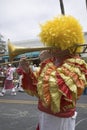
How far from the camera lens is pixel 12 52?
360cm

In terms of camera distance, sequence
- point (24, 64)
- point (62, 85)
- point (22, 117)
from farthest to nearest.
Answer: point (22, 117) < point (24, 64) < point (62, 85)

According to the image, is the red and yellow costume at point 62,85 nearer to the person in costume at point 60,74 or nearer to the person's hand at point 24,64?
the person in costume at point 60,74

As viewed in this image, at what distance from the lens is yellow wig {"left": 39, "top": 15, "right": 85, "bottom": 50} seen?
3.62 m

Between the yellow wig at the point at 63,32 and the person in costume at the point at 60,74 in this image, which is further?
the yellow wig at the point at 63,32

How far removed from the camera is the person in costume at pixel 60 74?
3.51 m

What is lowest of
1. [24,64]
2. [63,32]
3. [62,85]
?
[62,85]

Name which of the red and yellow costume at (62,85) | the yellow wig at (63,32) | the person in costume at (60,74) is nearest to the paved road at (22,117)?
the person in costume at (60,74)

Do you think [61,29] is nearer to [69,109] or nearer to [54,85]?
[54,85]

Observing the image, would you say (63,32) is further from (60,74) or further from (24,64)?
(24,64)

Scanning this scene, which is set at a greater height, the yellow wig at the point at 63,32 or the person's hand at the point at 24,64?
the yellow wig at the point at 63,32

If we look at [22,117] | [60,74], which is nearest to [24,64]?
[60,74]

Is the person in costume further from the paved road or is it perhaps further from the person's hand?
the paved road

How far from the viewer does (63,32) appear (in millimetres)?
3619

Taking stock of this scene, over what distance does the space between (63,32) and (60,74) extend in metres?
0.41
